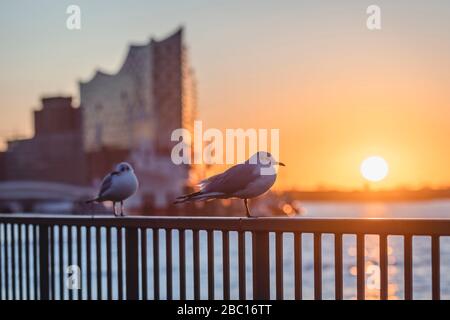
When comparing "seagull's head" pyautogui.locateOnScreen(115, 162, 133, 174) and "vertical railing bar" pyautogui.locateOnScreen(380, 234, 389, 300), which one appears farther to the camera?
"seagull's head" pyautogui.locateOnScreen(115, 162, 133, 174)

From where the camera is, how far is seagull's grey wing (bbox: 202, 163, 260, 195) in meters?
2.46

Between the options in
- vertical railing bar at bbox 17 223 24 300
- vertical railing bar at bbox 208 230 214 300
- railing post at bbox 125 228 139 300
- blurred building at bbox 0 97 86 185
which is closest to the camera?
vertical railing bar at bbox 208 230 214 300

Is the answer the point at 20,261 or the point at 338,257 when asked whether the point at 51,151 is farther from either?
the point at 338,257

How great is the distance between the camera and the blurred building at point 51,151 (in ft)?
156

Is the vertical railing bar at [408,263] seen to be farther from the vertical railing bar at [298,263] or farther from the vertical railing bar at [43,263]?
the vertical railing bar at [43,263]

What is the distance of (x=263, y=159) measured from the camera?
250cm

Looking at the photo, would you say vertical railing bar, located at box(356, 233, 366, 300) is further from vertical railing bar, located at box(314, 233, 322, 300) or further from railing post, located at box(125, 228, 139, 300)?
railing post, located at box(125, 228, 139, 300)

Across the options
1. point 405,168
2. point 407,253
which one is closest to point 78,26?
point 407,253

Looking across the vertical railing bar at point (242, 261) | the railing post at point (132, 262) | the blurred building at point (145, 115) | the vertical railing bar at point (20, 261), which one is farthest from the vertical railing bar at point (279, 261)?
the blurred building at point (145, 115)

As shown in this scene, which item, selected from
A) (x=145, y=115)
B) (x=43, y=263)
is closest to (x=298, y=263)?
(x=43, y=263)

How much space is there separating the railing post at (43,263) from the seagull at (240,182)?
2.83ft

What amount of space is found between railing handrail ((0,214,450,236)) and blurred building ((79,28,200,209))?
45506 mm

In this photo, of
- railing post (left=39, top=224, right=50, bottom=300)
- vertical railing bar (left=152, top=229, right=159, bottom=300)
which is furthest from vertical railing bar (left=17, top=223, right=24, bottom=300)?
vertical railing bar (left=152, top=229, right=159, bottom=300)
